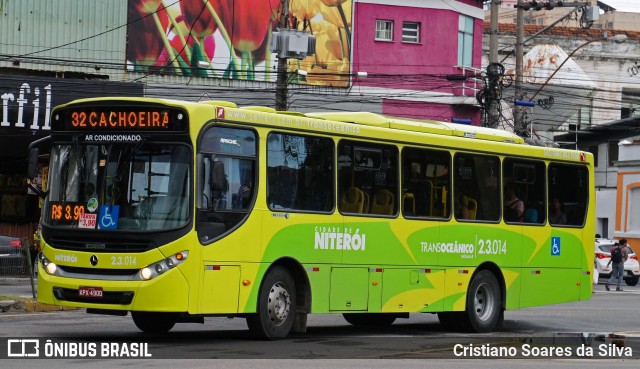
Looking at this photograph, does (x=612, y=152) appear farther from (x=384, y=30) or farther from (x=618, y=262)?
(x=384, y=30)

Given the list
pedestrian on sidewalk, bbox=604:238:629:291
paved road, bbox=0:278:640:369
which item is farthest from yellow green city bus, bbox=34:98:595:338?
pedestrian on sidewalk, bbox=604:238:629:291

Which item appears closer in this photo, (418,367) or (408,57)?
(418,367)

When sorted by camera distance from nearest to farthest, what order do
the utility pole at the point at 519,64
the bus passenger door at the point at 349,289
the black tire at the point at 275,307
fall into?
the black tire at the point at 275,307 < the bus passenger door at the point at 349,289 < the utility pole at the point at 519,64

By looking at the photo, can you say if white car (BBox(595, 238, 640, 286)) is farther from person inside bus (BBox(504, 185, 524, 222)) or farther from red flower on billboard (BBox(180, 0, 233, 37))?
person inside bus (BBox(504, 185, 524, 222))

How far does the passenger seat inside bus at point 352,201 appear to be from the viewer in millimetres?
16859

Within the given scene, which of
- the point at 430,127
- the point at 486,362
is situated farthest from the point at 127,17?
the point at 486,362

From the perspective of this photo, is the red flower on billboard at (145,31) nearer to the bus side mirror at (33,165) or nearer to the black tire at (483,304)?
the black tire at (483,304)

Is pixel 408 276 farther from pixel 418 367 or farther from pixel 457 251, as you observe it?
pixel 418 367

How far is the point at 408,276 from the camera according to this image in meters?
18.1

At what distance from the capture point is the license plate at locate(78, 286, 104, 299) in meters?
14.3

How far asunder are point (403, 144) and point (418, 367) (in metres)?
5.73

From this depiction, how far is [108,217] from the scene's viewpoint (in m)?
14.5

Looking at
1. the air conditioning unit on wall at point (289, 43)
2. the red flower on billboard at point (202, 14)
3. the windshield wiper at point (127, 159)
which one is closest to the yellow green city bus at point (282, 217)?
the windshield wiper at point (127, 159)

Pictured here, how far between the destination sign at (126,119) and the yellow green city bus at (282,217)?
0.02 meters
